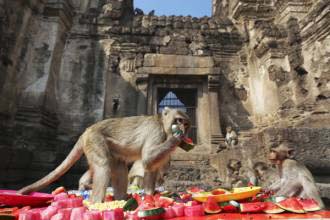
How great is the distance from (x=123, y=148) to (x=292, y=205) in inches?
71.7

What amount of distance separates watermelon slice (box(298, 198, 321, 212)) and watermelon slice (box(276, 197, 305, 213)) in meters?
0.04

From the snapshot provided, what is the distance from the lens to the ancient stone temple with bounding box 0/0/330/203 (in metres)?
7.05

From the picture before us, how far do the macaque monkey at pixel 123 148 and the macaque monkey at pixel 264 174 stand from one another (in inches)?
77.2

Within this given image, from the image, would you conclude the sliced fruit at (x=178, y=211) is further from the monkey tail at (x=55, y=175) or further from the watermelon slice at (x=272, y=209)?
the monkey tail at (x=55, y=175)

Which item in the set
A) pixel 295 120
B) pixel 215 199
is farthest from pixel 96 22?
pixel 215 199

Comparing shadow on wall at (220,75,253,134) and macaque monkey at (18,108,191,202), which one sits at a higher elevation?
shadow on wall at (220,75,253,134)

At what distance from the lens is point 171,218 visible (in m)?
2.16

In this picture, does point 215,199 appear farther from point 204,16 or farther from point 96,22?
point 204,16

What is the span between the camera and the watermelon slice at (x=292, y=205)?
2.20m

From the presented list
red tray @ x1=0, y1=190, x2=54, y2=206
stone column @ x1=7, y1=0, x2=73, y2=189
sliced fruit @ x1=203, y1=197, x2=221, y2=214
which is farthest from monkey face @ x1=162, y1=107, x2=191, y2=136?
stone column @ x1=7, y1=0, x2=73, y2=189

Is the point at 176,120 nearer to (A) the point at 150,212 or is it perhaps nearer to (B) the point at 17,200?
(A) the point at 150,212

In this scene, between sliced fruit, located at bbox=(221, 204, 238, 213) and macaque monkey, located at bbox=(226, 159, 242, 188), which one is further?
macaque monkey, located at bbox=(226, 159, 242, 188)

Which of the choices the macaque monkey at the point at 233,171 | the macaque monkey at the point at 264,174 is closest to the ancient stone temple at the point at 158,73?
the macaque monkey at the point at 233,171

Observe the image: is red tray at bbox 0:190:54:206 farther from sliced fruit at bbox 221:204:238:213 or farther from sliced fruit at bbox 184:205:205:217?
sliced fruit at bbox 221:204:238:213
